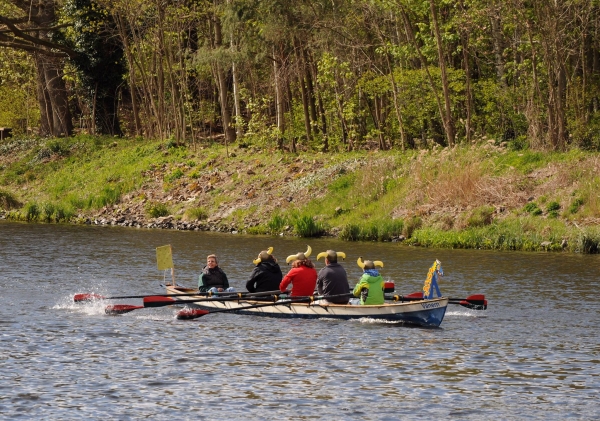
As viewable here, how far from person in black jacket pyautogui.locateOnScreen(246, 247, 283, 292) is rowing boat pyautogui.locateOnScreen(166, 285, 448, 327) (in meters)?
0.85

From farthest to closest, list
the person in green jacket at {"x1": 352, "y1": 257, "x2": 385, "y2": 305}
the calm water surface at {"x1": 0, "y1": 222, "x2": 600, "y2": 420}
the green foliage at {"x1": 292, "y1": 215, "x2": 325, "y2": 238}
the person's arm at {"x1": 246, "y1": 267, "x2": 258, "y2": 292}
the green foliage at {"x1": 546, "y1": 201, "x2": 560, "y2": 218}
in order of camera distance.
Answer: the green foliage at {"x1": 292, "y1": 215, "x2": 325, "y2": 238}
the green foliage at {"x1": 546, "y1": 201, "x2": 560, "y2": 218}
the person's arm at {"x1": 246, "y1": 267, "x2": 258, "y2": 292}
the person in green jacket at {"x1": 352, "y1": 257, "x2": 385, "y2": 305}
the calm water surface at {"x1": 0, "y1": 222, "x2": 600, "y2": 420}

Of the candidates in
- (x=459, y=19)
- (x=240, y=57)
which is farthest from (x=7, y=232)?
(x=459, y=19)

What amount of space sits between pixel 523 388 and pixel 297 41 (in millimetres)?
32437

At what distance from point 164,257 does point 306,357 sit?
7.94m

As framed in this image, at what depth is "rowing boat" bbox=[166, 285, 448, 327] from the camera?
19656 millimetres

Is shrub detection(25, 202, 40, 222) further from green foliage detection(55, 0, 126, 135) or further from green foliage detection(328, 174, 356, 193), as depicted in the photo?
green foliage detection(328, 174, 356, 193)

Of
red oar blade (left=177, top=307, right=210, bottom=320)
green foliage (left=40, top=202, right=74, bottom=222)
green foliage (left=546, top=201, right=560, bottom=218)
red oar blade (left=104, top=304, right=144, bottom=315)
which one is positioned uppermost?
green foliage (left=40, top=202, right=74, bottom=222)

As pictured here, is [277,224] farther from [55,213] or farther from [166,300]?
[166,300]

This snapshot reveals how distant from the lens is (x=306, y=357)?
17.4 meters

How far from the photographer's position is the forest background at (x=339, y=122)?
35.8 m

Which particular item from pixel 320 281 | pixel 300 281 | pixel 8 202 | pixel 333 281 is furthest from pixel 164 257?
pixel 8 202

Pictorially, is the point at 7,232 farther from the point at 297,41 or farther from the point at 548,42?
the point at 548,42

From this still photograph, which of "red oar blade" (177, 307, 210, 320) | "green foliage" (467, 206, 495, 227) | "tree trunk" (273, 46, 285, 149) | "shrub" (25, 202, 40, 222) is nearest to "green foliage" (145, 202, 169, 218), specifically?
"shrub" (25, 202, 40, 222)

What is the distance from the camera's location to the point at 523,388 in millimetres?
15180
